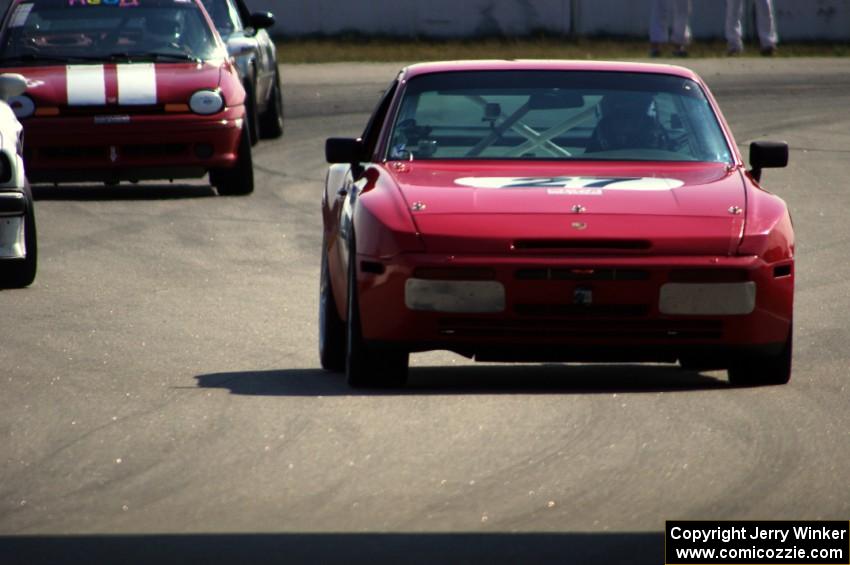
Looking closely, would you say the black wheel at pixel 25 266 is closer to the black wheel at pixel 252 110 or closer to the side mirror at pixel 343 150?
the side mirror at pixel 343 150

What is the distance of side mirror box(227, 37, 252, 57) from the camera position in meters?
18.3

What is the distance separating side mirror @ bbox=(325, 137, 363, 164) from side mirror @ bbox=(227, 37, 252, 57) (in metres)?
8.88

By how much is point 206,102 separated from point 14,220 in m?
3.86

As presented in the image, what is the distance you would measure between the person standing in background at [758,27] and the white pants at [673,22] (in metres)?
0.81

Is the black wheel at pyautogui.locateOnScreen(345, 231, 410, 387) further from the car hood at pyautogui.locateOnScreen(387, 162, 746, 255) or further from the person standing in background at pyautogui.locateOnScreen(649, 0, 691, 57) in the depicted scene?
the person standing in background at pyautogui.locateOnScreen(649, 0, 691, 57)

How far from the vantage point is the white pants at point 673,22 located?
102ft

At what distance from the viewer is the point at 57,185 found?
17547 mm

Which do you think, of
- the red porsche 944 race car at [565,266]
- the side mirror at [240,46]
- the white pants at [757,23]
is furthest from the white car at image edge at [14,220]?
the white pants at [757,23]

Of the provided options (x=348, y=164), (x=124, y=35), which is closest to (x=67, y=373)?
(x=348, y=164)

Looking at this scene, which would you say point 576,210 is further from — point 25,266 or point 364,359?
point 25,266

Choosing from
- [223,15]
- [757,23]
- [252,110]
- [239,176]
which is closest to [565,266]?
[239,176]

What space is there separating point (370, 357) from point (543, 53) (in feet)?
81.7

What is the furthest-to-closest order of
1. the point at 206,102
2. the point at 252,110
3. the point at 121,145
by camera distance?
the point at 252,110 → the point at 206,102 → the point at 121,145

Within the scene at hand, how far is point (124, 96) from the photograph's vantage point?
15.6m
